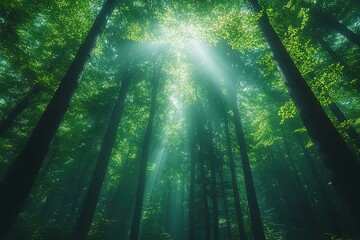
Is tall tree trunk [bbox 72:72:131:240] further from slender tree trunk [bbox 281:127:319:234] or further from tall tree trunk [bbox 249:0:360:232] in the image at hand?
slender tree trunk [bbox 281:127:319:234]

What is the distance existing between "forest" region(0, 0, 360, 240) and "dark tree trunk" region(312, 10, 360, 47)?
2.0 inches

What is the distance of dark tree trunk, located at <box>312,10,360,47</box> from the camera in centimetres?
993

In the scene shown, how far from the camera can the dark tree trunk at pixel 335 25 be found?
32.6ft

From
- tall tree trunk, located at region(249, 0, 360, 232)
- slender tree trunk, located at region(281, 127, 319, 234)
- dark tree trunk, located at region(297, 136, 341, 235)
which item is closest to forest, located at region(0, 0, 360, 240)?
tall tree trunk, located at region(249, 0, 360, 232)

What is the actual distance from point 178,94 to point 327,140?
17.2m

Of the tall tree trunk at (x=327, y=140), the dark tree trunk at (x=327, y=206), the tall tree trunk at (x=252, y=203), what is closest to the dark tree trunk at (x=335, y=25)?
the tall tree trunk at (x=327, y=140)

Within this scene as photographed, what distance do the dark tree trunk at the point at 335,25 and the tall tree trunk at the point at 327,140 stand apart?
266 inches

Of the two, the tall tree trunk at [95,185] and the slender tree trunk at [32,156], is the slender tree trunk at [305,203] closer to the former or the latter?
the tall tree trunk at [95,185]

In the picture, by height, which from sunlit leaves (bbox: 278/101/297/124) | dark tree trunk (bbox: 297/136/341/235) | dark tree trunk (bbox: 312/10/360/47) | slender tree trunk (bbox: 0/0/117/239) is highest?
dark tree trunk (bbox: 312/10/360/47)

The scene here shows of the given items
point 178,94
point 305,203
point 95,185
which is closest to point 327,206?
point 305,203

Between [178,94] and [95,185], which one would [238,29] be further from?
[178,94]

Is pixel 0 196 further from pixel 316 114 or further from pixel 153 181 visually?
pixel 153 181

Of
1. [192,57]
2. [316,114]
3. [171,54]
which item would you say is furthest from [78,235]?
[192,57]

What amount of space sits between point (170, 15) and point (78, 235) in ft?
34.0
